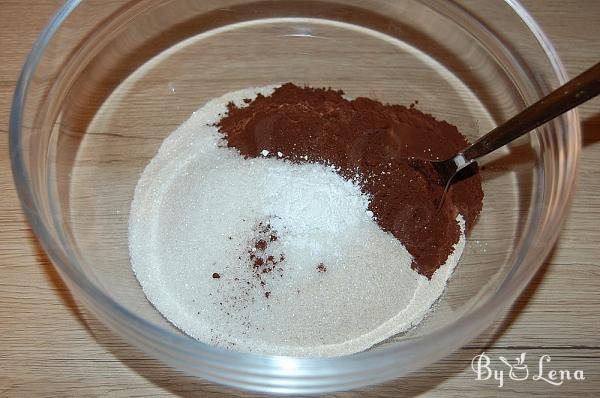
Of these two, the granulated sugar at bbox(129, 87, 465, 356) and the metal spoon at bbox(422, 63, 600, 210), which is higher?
the metal spoon at bbox(422, 63, 600, 210)

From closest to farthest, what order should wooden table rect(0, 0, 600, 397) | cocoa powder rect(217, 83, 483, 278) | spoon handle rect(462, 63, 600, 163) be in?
spoon handle rect(462, 63, 600, 163) < wooden table rect(0, 0, 600, 397) < cocoa powder rect(217, 83, 483, 278)

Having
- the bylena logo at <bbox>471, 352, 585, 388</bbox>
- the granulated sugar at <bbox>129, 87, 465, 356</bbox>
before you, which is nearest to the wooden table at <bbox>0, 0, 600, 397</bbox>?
the bylena logo at <bbox>471, 352, 585, 388</bbox>

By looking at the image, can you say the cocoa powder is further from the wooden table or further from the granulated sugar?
the wooden table

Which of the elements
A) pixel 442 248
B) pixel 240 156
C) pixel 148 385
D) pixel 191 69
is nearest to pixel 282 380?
pixel 148 385

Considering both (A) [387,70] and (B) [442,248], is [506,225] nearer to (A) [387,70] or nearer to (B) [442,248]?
(B) [442,248]

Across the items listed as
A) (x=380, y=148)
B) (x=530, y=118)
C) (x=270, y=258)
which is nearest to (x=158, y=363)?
(x=270, y=258)

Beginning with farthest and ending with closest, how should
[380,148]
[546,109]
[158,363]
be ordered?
[380,148], [158,363], [546,109]

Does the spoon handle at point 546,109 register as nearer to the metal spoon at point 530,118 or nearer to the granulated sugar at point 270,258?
the metal spoon at point 530,118

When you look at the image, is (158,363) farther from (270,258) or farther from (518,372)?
(518,372)
